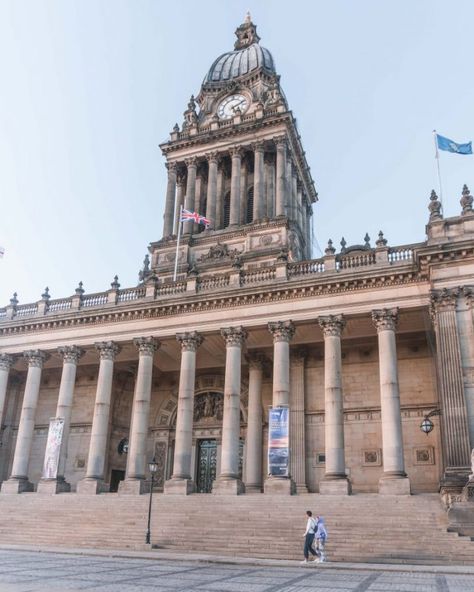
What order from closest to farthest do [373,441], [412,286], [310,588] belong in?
[310,588] → [412,286] → [373,441]

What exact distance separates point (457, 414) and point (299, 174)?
32.9 metres

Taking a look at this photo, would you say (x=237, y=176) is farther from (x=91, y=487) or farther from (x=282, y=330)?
(x=91, y=487)

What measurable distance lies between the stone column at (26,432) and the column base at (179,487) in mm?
10086

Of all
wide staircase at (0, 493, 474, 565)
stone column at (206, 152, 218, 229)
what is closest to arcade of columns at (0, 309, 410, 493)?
wide staircase at (0, 493, 474, 565)

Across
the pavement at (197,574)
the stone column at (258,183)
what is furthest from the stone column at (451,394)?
the stone column at (258,183)

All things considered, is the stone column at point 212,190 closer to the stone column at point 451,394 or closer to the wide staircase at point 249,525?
the stone column at point 451,394

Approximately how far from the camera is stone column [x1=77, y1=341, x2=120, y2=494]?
32.2 m

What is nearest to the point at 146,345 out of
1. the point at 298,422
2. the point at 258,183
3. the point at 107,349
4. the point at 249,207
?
the point at 107,349

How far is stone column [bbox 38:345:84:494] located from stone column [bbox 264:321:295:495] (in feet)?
41.8

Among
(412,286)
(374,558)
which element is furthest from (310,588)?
(412,286)

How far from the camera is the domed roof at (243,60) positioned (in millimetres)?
54500

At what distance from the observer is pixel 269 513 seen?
2469 cm

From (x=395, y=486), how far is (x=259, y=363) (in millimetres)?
12198

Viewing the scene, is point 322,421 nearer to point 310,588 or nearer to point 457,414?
point 457,414
